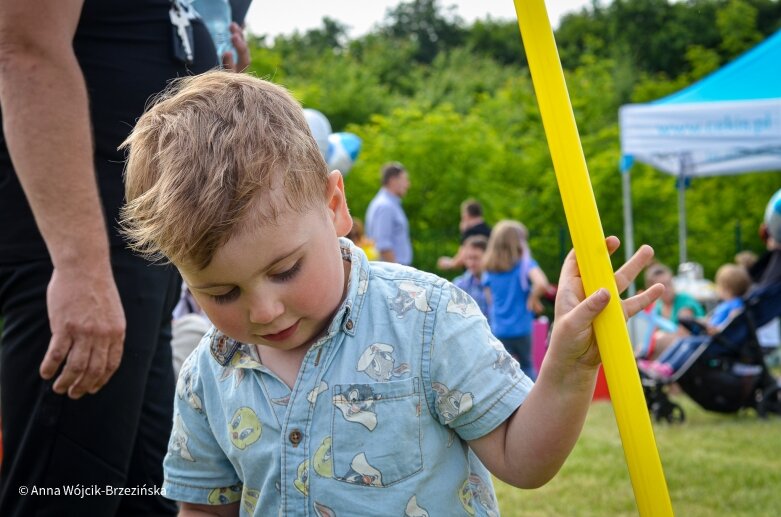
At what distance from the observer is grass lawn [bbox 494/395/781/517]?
4094 millimetres

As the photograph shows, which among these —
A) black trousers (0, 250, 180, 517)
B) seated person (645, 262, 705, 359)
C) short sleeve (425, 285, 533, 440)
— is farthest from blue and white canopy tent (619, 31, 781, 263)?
short sleeve (425, 285, 533, 440)

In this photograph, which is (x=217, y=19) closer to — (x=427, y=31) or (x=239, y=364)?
(x=239, y=364)

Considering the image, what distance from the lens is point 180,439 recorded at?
68.8 inches

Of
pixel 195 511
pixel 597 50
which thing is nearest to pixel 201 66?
pixel 195 511

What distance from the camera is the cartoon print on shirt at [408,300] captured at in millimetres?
1597

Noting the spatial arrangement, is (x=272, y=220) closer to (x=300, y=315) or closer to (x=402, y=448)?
(x=300, y=315)

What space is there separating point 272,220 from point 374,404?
35 cm

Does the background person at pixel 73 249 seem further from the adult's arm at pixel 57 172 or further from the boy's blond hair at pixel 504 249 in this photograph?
the boy's blond hair at pixel 504 249

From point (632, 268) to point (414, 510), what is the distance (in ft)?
1.69

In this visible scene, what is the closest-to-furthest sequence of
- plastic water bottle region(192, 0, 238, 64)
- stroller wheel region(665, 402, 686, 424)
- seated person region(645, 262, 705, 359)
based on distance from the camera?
plastic water bottle region(192, 0, 238, 64) → stroller wheel region(665, 402, 686, 424) → seated person region(645, 262, 705, 359)

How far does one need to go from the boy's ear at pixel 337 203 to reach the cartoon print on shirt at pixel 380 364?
8.0 inches

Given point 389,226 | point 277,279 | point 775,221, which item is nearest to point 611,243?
point 277,279

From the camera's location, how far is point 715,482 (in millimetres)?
4594

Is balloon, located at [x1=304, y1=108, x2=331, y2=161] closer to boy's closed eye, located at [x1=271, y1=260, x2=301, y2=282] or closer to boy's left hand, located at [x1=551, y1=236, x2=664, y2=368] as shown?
boy's closed eye, located at [x1=271, y1=260, x2=301, y2=282]
